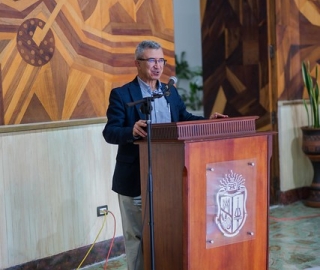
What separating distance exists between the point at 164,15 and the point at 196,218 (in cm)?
241

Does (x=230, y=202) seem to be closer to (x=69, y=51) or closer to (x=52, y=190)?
(x=52, y=190)

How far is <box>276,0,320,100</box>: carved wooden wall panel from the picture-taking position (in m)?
6.23

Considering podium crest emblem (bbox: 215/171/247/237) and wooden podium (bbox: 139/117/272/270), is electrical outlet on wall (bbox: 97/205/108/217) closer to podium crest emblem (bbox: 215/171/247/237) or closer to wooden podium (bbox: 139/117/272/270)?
wooden podium (bbox: 139/117/272/270)

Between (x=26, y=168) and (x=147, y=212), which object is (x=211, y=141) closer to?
(x=147, y=212)

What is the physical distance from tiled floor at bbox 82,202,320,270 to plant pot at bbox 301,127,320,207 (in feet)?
0.36

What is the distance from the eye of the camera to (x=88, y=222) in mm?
4531

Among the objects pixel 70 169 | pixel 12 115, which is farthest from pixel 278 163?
pixel 12 115

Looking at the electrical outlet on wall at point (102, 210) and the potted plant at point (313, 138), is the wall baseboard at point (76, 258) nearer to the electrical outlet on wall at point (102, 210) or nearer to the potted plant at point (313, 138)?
the electrical outlet on wall at point (102, 210)

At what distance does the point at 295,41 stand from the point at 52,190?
10.5 feet

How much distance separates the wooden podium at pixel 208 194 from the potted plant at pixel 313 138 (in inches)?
121

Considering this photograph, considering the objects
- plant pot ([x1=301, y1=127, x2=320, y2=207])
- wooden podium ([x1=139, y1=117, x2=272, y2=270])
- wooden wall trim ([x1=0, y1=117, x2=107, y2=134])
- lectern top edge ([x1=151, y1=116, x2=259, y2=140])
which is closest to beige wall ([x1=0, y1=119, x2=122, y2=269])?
wooden wall trim ([x1=0, y1=117, x2=107, y2=134])

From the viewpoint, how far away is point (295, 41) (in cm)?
641

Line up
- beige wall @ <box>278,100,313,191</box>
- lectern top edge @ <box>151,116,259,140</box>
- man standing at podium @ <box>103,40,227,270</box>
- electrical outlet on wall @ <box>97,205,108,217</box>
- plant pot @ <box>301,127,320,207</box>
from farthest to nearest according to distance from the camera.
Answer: beige wall @ <box>278,100,313,191</box> < plant pot @ <box>301,127,320,207</box> < electrical outlet on wall @ <box>97,205,108,217</box> < man standing at podium @ <box>103,40,227,270</box> < lectern top edge @ <box>151,116,259,140</box>

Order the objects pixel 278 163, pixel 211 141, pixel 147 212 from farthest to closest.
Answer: pixel 278 163, pixel 147 212, pixel 211 141
